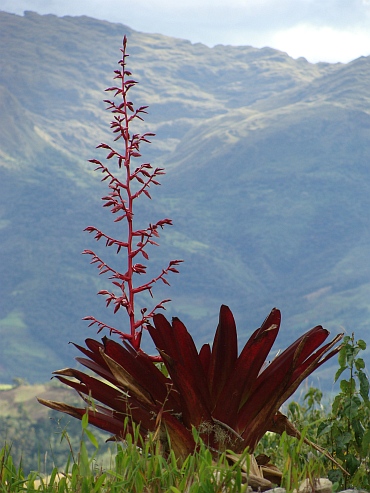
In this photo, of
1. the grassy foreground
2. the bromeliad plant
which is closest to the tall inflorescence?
the bromeliad plant

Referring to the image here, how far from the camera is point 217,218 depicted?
144 metres

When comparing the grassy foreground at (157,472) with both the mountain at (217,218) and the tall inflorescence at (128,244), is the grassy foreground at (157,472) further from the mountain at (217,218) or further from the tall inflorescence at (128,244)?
the mountain at (217,218)

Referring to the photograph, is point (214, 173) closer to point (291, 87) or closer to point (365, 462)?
point (291, 87)

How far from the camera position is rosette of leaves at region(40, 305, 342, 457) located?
89.3 inches

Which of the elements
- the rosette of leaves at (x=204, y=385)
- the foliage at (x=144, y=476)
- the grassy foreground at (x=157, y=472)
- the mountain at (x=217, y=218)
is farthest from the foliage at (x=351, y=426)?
the mountain at (x=217, y=218)

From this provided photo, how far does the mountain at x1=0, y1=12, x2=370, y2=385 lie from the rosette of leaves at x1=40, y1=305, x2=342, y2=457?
108171mm

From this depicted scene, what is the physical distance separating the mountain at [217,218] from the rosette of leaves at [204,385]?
355ft

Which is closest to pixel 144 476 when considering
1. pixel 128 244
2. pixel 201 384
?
pixel 201 384

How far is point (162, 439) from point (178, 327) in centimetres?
37

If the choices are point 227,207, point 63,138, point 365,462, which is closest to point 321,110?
point 227,207

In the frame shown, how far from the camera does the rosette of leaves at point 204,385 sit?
2268mm

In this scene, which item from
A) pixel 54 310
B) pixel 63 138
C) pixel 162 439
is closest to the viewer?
pixel 162 439

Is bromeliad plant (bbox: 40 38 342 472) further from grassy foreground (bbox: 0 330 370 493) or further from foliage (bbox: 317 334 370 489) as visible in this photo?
foliage (bbox: 317 334 370 489)

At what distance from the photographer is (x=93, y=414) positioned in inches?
93.1
